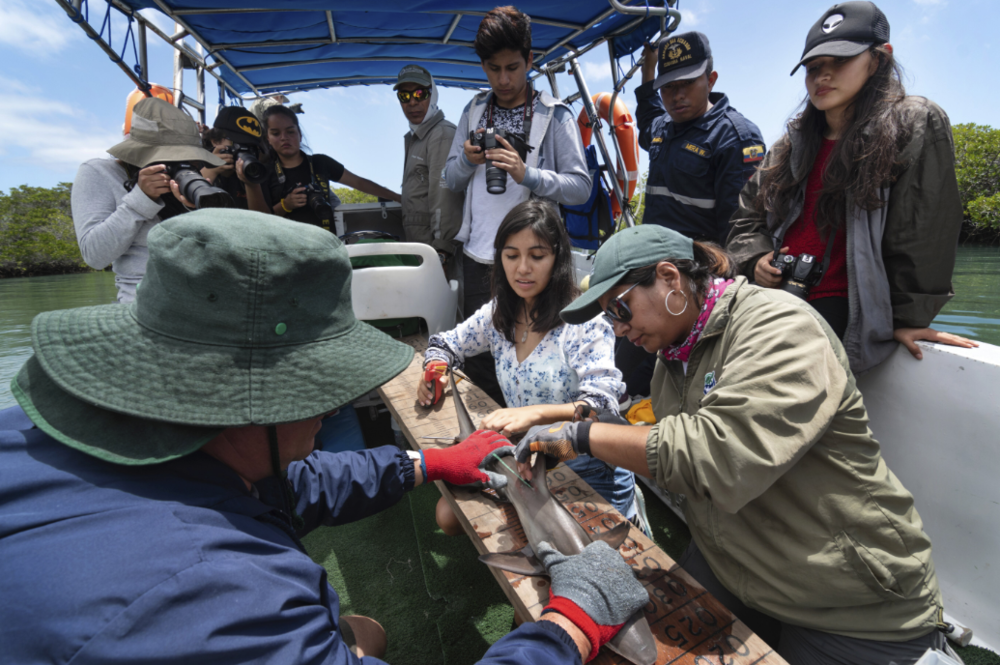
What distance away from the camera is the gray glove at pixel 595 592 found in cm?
103

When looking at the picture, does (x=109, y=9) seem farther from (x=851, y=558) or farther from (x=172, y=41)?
(x=851, y=558)

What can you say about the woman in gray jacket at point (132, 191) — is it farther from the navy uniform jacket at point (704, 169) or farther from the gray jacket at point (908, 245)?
the gray jacket at point (908, 245)

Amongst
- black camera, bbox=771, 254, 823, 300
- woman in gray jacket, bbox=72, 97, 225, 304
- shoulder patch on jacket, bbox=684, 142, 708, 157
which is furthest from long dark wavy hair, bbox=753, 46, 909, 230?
woman in gray jacket, bbox=72, 97, 225, 304

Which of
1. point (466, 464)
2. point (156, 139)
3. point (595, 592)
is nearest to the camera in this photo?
point (595, 592)

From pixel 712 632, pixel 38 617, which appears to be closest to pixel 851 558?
pixel 712 632

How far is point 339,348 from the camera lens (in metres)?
0.89

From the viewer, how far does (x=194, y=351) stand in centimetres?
77

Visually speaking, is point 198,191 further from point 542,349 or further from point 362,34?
point 362,34

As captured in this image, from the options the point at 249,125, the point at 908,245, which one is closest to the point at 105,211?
the point at 249,125

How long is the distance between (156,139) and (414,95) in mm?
1828

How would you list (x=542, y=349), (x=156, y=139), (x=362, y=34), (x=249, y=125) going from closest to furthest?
(x=542, y=349) → (x=156, y=139) → (x=249, y=125) → (x=362, y=34)

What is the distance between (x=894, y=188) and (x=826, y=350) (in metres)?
1.11

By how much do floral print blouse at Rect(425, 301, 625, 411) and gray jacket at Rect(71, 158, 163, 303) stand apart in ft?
5.10

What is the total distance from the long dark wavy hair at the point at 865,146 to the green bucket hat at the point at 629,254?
87cm
